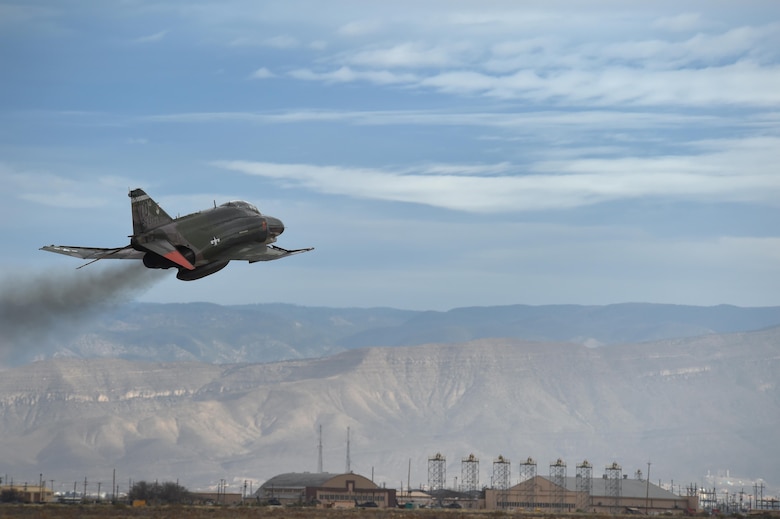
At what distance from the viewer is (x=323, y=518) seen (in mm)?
177125

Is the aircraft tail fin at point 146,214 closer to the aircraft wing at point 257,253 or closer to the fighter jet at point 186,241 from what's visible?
the fighter jet at point 186,241

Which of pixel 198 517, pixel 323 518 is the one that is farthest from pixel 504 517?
pixel 198 517

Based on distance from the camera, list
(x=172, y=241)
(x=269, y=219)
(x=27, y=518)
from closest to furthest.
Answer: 1. (x=172, y=241)
2. (x=269, y=219)
3. (x=27, y=518)

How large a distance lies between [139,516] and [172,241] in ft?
171

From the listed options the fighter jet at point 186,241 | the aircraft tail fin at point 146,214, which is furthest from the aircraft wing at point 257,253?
the aircraft tail fin at point 146,214

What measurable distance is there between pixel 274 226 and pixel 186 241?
44.7ft

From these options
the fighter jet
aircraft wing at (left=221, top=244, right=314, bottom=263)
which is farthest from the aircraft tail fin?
aircraft wing at (left=221, top=244, right=314, bottom=263)

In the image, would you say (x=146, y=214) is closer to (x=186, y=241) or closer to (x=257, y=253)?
(x=186, y=241)

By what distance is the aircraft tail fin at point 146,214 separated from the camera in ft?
429

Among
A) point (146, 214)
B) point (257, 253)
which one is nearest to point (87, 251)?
point (146, 214)

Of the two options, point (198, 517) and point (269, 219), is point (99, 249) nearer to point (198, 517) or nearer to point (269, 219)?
point (269, 219)

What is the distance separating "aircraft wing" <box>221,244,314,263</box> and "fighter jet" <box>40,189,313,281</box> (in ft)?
0.31

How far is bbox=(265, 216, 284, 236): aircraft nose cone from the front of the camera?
140950 mm

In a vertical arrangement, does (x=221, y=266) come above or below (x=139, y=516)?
above
